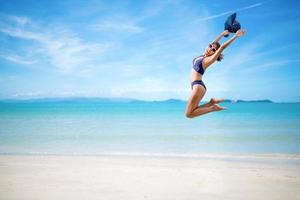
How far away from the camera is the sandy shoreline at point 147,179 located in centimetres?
504

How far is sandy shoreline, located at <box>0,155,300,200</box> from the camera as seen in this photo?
504cm

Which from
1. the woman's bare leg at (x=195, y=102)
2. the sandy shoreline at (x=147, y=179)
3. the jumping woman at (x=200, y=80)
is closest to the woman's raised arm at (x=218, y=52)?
the jumping woman at (x=200, y=80)

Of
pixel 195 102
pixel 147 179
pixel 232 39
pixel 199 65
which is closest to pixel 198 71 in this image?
pixel 199 65

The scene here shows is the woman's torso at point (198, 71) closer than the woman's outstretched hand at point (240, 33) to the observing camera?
No

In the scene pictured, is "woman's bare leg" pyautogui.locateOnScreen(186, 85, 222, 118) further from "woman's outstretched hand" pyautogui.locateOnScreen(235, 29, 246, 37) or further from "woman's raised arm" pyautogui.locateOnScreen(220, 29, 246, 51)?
"woman's outstretched hand" pyautogui.locateOnScreen(235, 29, 246, 37)

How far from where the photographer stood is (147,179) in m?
6.08

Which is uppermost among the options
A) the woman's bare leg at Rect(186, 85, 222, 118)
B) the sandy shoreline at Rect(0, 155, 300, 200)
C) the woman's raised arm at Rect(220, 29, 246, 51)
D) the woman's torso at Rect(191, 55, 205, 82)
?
the woman's raised arm at Rect(220, 29, 246, 51)

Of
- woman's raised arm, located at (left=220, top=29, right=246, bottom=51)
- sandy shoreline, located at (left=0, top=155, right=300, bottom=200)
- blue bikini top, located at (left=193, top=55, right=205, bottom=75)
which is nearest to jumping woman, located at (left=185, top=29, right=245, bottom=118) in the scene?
blue bikini top, located at (left=193, top=55, right=205, bottom=75)

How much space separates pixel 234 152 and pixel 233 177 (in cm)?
417

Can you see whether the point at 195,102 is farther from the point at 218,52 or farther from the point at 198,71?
the point at 218,52

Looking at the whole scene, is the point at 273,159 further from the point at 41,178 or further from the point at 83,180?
the point at 41,178

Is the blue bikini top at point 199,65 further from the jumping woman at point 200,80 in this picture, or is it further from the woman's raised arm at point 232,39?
the woman's raised arm at point 232,39

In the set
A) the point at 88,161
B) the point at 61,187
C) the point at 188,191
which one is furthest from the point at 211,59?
the point at 88,161

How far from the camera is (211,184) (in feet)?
18.7
